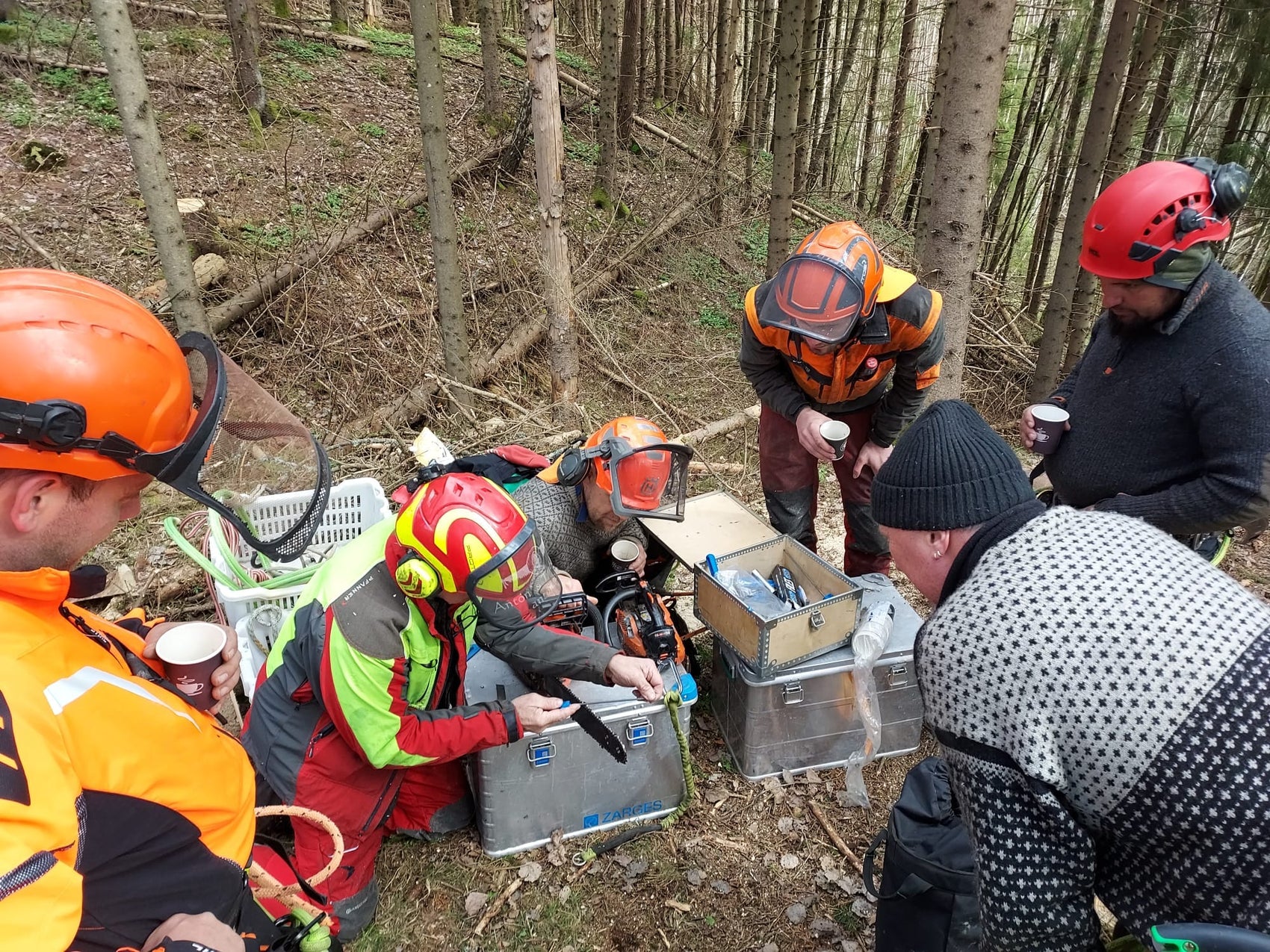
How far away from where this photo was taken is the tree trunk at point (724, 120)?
A: 9.89 meters

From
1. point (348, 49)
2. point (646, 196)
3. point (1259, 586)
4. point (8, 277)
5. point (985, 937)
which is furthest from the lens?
point (348, 49)

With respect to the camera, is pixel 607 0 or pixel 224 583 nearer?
pixel 224 583

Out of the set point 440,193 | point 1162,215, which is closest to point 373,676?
point 1162,215

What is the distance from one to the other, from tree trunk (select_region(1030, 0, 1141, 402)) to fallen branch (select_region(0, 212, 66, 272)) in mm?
8627

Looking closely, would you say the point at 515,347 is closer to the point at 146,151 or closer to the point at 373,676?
the point at 146,151

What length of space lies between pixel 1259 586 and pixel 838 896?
13.4ft

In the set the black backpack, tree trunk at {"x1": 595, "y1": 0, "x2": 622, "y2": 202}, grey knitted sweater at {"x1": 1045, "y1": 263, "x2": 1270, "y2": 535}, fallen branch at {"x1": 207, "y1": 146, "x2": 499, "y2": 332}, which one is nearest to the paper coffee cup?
the black backpack

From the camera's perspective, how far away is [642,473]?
126 inches

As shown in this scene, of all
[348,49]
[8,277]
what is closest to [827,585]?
[8,277]

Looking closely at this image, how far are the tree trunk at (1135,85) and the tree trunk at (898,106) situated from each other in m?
3.62

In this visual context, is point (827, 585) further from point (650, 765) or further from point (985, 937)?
point (985, 937)

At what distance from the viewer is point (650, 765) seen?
3.04 meters

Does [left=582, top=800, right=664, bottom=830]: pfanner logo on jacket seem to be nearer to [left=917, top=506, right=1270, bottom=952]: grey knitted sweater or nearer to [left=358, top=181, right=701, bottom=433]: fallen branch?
[left=917, top=506, right=1270, bottom=952]: grey knitted sweater

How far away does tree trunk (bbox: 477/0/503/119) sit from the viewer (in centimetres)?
1010
